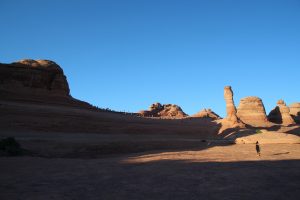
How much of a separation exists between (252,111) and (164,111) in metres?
22.5

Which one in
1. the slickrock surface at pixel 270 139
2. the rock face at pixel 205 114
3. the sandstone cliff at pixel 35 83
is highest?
the rock face at pixel 205 114

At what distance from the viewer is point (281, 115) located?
209ft

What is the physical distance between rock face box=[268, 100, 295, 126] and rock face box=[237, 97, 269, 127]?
551cm

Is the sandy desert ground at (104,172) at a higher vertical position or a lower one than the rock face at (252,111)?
lower

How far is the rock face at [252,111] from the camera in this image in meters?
58.0

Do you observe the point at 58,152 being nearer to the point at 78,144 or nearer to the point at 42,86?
the point at 78,144

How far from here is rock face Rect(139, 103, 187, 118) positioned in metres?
72.9

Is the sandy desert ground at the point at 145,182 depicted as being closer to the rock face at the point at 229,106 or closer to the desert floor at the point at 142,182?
the desert floor at the point at 142,182

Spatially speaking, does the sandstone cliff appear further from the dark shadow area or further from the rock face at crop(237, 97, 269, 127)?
the rock face at crop(237, 97, 269, 127)

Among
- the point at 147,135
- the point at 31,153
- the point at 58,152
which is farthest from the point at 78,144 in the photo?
the point at 147,135

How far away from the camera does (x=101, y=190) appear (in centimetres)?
921

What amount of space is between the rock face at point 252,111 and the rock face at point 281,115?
5509 millimetres

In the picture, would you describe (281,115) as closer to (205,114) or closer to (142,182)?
(205,114)

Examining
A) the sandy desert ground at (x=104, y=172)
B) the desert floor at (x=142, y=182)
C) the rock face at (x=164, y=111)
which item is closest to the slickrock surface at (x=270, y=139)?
the sandy desert ground at (x=104, y=172)
